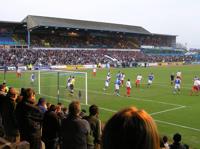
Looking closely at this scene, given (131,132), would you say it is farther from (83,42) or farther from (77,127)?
(83,42)

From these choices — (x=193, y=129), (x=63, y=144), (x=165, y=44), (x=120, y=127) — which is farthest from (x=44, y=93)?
(x=165, y=44)

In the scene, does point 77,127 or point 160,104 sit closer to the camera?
point 77,127

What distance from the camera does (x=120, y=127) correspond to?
212 cm

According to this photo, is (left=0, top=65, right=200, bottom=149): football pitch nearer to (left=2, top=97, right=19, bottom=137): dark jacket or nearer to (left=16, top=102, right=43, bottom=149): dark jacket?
(left=2, top=97, right=19, bottom=137): dark jacket

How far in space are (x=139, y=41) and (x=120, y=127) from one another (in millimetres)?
101087

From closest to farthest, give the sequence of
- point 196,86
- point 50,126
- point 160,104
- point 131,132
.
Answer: point 131,132 → point 50,126 → point 160,104 → point 196,86

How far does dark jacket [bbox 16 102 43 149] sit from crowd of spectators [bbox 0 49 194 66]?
53242mm

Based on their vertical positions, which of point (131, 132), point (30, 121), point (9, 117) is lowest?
point (9, 117)

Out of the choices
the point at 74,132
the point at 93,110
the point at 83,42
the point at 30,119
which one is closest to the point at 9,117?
the point at 30,119

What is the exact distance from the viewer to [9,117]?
28.8ft

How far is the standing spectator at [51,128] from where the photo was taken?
7762 millimetres

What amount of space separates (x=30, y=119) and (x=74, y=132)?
180 centimetres

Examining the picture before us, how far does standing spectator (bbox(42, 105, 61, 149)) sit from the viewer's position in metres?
7.76

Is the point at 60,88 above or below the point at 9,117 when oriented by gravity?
below
